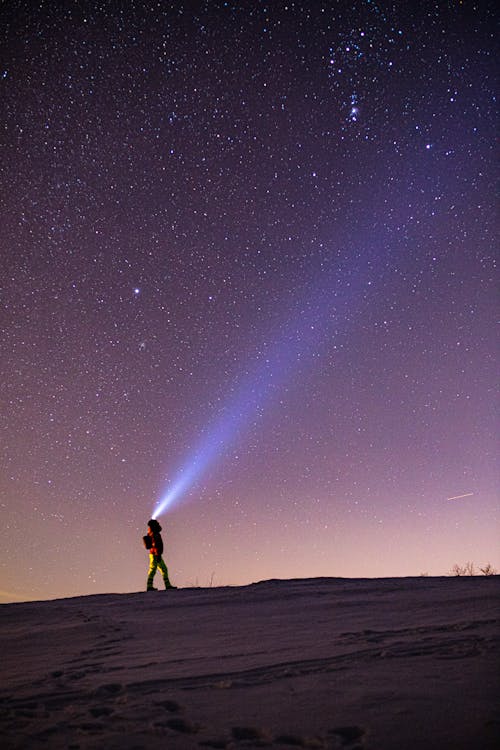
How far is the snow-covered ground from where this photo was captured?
2830 millimetres

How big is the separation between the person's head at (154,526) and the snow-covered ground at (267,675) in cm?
395

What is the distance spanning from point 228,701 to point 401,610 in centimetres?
316

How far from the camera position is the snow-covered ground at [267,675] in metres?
2.83

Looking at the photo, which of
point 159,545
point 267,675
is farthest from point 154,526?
point 267,675

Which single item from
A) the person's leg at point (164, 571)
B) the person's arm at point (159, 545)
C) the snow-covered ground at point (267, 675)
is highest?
the person's arm at point (159, 545)

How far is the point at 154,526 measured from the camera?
36.9 feet

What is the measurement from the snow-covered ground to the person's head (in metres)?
3.95

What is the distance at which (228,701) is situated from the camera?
11.1 ft

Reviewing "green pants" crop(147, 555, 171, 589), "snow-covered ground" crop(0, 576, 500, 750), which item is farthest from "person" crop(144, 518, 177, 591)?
"snow-covered ground" crop(0, 576, 500, 750)

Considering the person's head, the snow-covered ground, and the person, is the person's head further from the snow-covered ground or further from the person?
the snow-covered ground

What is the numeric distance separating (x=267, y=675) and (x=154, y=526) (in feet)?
25.5

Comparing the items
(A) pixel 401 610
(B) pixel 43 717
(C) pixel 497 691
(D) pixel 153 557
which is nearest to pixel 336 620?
(A) pixel 401 610

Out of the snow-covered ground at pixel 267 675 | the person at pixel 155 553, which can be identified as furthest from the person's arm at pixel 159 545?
the snow-covered ground at pixel 267 675

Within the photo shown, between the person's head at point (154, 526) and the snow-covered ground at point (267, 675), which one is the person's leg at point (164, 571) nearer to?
the person's head at point (154, 526)
